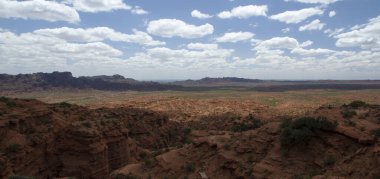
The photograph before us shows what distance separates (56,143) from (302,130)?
14.2 m

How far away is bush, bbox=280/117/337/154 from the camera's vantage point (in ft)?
59.1

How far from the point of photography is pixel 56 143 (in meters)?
21.9

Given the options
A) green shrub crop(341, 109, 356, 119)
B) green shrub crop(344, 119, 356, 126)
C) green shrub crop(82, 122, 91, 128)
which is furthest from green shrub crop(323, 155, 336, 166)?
green shrub crop(82, 122, 91, 128)

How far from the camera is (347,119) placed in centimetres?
1922

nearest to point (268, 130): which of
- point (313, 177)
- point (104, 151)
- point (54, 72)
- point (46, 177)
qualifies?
point (313, 177)

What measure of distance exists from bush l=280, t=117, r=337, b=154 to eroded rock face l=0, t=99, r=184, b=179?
10799 millimetres

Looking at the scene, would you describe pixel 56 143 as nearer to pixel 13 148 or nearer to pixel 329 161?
pixel 13 148

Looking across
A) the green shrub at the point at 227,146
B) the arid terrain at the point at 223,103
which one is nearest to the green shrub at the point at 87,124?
the green shrub at the point at 227,146

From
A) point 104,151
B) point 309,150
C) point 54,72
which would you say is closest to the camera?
point 309,150

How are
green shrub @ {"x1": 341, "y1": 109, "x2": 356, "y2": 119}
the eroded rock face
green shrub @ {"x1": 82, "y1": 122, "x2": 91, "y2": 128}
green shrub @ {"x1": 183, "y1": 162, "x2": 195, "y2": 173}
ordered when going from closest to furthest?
1. the eroded rock face
2. green shrub @ {"x1": 341, "y1": 109, "x2": 356, "y2": 119}
3. green shrub @ {"x1": 183, "y1": 162, "x2": 195, "y2": 173}
4. green shrub @ {"x1": 82, "y1": 122, "x2": 91, "y2": 128}

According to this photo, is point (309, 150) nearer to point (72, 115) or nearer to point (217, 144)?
point (217, 144)

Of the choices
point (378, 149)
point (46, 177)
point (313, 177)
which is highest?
point (378, 149)

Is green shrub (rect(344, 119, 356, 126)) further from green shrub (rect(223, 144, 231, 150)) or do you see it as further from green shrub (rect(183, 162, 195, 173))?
green shrub (rect(183, 162, 195, 173))

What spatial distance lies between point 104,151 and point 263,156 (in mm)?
9823
